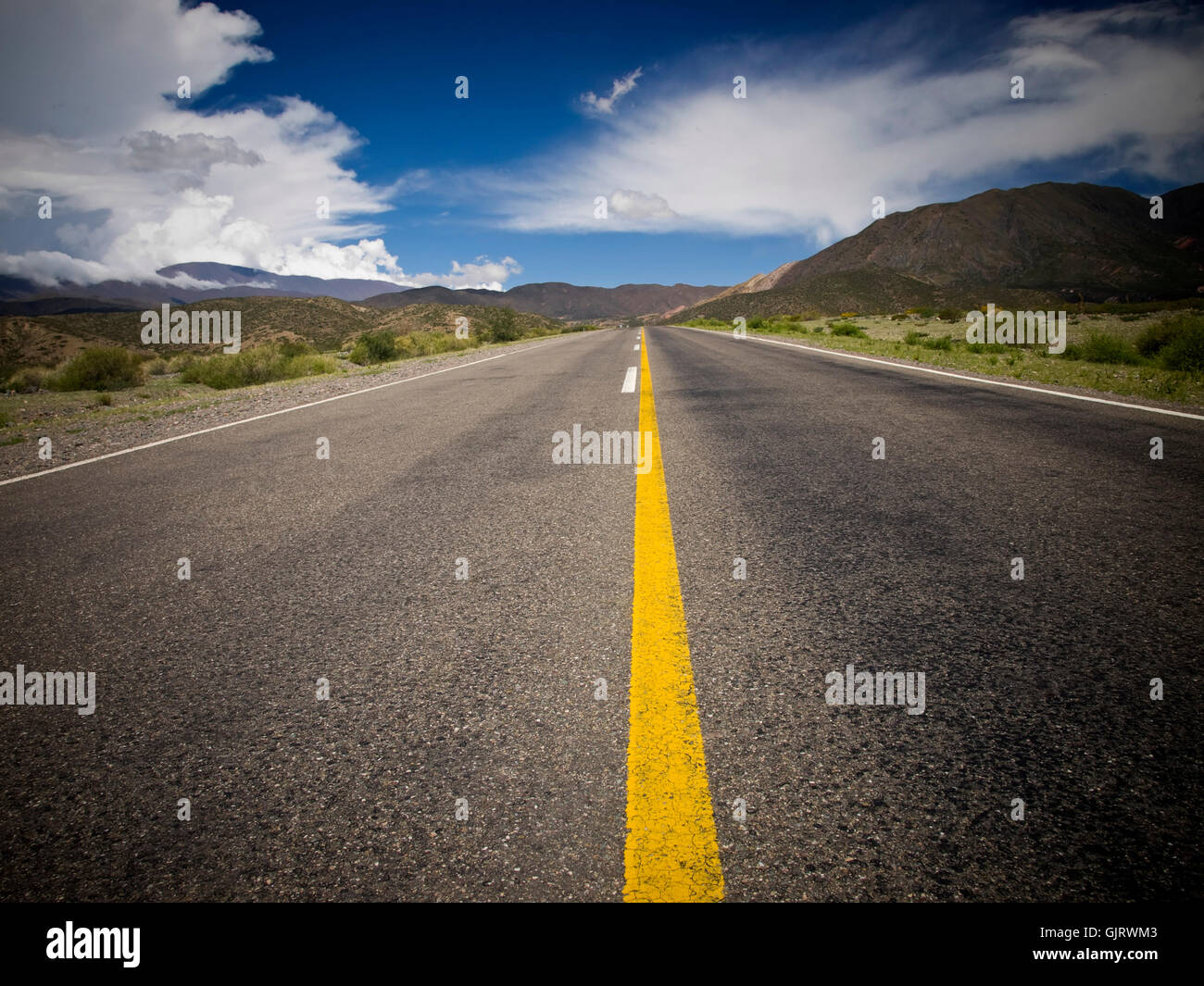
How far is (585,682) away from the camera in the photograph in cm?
187

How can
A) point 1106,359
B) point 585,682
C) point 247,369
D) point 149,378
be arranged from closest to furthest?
point 585,682
point 1106,359
point 247,369
point 149,378

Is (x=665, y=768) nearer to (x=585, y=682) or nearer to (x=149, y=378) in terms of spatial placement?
(x=585, y=682)

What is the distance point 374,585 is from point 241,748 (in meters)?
1.04

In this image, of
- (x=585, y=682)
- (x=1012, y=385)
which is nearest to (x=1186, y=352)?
(x=1012, y=385)

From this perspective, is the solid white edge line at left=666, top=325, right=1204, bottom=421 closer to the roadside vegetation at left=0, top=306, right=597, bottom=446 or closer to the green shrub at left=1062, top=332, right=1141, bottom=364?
the green shrub at left=1062, top=332, right=1141, bottom=364

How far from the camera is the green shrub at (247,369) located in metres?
16.8

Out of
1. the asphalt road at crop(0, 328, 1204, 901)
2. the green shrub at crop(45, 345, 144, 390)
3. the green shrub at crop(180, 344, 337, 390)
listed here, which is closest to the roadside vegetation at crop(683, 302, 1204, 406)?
the asphalt road at crop(0, 328, 1204, 901)

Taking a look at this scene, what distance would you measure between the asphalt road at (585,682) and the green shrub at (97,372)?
749 inches

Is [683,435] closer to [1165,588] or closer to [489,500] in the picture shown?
[489,500]

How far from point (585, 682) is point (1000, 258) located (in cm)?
19781

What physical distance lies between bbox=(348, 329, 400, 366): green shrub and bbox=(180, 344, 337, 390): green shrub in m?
5.48

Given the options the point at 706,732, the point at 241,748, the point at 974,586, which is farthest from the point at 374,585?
the point at 974,586

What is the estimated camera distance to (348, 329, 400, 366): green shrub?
24203 mm

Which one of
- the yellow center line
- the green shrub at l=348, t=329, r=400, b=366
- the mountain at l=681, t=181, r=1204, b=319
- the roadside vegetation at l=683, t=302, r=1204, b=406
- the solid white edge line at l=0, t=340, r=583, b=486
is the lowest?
the yellow center line
